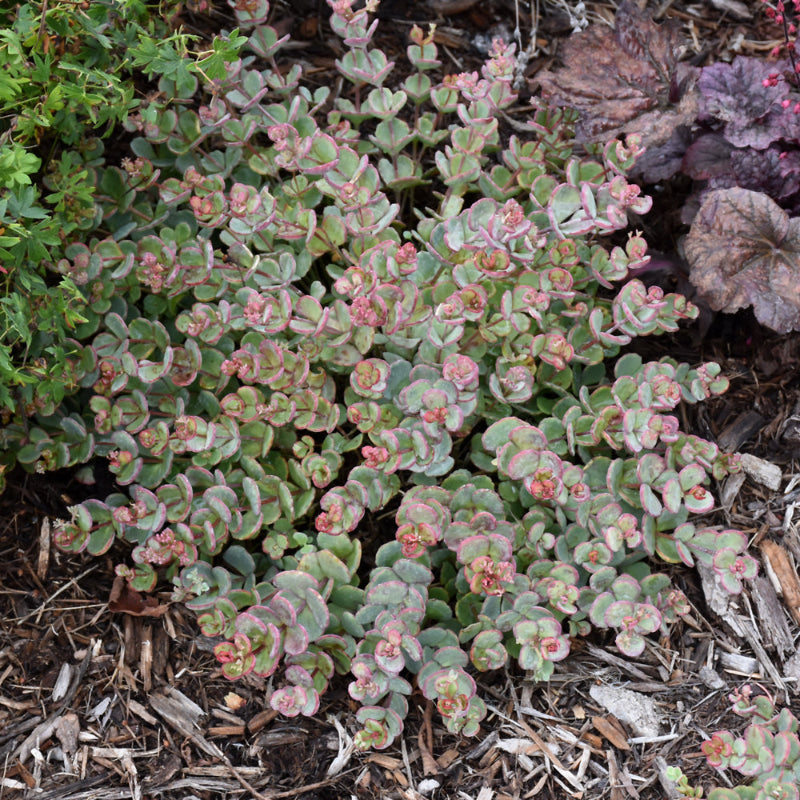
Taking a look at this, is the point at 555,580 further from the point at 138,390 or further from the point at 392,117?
the point at 392,117

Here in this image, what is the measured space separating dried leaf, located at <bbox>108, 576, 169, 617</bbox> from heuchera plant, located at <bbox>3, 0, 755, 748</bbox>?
0.31 feet

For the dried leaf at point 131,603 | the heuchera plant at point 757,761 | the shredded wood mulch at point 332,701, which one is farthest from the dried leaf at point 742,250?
the dried leaf at point 131,603

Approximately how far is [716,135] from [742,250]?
0.43 metres

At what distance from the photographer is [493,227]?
2213 mm

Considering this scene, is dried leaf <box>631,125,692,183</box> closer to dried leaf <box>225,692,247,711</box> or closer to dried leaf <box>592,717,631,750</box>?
dried leaf <box>592,717,631,750</box>

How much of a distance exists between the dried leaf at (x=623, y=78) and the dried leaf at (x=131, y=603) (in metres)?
1.86

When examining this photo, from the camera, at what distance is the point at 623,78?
266 cm

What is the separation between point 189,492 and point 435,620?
0.75 m

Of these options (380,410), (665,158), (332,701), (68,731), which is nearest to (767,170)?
(665,158)

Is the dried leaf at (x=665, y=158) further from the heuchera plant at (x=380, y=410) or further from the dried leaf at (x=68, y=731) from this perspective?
the dried leaf at (x=68, y=731)

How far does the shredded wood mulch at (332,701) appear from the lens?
2086 mm

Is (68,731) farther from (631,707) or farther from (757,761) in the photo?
(757,761)

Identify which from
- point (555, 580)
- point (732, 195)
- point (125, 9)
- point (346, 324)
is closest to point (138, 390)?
point (346, 324)

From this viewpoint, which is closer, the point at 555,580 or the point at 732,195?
the point at 555,580
